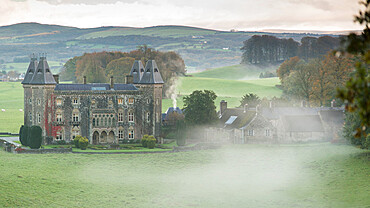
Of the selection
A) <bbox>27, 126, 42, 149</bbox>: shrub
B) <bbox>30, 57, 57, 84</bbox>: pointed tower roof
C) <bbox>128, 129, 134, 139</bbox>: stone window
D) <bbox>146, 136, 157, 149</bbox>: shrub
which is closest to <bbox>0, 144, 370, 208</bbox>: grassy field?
<bbox>27, 126, 42, 149</bbox>: shrub

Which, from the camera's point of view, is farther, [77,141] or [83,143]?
[77,141]

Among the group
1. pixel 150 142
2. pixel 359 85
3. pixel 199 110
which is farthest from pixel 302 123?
pixel 359 85

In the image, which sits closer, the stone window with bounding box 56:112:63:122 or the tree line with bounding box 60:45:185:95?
the stone window with bounding box 56:112:63:122

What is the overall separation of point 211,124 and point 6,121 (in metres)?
45.7

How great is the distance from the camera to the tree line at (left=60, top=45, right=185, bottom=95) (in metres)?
132

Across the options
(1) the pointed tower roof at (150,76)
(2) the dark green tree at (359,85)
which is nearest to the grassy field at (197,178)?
(1) the pointed tower roof at (150,76)

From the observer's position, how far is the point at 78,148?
78.2m

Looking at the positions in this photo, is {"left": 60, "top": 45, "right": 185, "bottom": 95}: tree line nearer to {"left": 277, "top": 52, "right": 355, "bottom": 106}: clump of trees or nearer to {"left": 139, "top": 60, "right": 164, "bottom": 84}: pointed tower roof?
{"left": 277, "top": 52, "right": 355, "bottom": 106}: clump of trees

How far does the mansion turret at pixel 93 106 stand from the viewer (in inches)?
3201

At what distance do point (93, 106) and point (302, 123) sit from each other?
29.7 meters

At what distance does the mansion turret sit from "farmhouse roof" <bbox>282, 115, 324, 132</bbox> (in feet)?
60.2

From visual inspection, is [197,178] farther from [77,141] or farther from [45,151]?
[77,141]

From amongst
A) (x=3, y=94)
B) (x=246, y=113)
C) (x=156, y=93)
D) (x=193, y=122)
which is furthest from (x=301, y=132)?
(x=3, y=94)

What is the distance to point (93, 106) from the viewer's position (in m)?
83.6
